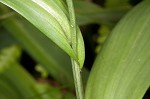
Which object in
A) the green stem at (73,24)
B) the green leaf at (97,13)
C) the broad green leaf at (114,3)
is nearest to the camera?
the green stem at (73,24)

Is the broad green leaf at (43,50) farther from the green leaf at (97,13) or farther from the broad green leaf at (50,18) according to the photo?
the broad green leaf at (50,18)

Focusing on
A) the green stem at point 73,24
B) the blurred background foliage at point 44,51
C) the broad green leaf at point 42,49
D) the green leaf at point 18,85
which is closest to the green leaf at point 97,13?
the blurred background foliage at point 44,51

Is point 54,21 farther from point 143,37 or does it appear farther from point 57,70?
point 57,70

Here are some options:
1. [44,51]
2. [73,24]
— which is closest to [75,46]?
[73,24]

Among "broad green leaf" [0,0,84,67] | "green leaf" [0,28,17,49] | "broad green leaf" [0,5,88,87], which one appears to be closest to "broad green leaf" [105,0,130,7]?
"broad green leaf" [0,5,88,87]

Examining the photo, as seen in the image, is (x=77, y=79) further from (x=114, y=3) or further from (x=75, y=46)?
(x=114, y=3)

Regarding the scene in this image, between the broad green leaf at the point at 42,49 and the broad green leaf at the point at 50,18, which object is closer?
the broad green leaf at the point at 50,18
